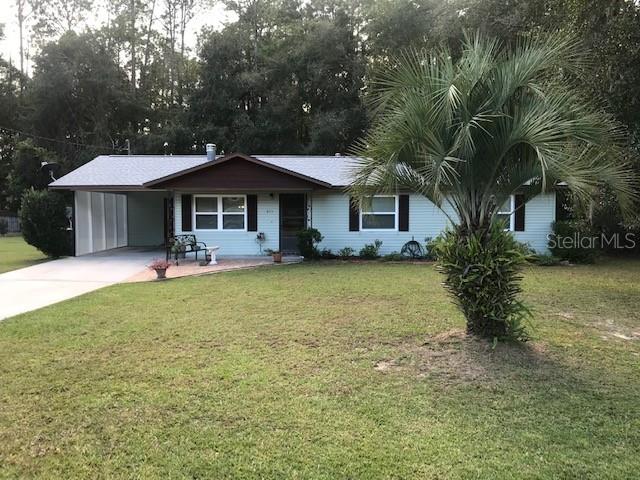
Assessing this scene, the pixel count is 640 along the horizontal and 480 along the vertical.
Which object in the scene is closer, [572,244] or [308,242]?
[572,244]

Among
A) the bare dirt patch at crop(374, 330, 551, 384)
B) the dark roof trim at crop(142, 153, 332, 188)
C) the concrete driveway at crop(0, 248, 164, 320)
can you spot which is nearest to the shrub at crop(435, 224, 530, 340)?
the bare dirt patch at crop(374, 330, 551, 384)

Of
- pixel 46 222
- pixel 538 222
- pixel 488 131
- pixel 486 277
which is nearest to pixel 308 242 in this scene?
pixel 538 222

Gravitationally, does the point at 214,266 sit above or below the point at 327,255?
below

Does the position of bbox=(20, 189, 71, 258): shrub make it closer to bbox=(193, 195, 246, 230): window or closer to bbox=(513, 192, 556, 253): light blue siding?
bbox=(193, 195, 246, 230): window

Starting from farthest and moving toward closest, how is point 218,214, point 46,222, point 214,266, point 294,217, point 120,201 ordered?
point 120,201
point 294,217
point 218,214
point 46,222
point 214,266

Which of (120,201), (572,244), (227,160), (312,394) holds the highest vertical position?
(227,160)

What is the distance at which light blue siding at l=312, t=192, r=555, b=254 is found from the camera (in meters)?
15.5

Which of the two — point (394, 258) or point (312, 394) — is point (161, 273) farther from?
point (312, 394)

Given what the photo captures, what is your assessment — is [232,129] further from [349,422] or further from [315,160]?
[349,422]

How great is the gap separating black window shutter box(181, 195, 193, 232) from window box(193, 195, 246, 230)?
0.21 meters

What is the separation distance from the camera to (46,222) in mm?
15219

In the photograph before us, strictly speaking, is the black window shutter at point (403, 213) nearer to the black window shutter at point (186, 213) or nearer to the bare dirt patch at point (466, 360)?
the black window shutter at point (186, 213)

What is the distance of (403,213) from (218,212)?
234 inches

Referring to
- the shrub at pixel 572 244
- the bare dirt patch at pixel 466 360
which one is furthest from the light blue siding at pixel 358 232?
the bare dirt patch at pixel 466 360
